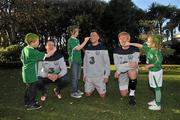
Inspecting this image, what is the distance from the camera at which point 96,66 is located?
12.2 metres

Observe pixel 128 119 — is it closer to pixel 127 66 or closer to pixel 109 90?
pixel 127 66

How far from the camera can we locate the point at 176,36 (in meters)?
62.2

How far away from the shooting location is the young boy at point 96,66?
12180 mm

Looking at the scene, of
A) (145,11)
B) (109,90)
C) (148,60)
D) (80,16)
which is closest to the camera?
(148,60)

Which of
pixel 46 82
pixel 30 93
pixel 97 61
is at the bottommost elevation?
pixel 30 93

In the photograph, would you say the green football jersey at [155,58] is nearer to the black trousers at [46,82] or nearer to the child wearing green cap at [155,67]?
the child wearing green cap at [155,67]

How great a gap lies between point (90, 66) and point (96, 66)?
18cm

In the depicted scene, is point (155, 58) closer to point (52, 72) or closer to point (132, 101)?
point (132, 101)

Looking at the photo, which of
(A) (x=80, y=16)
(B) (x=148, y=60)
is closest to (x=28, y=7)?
(A) (x=80, y=16)

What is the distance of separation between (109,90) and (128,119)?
4.27 meters

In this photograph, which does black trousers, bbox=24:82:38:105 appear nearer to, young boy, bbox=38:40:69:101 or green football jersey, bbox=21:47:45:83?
green football jersey, bbox=21:47:45:83

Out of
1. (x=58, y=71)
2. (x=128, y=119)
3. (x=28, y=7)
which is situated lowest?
(x=128, y=119)

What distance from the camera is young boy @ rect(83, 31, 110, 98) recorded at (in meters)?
12.2

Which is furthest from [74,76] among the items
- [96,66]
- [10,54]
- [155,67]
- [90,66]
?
[10,54]
